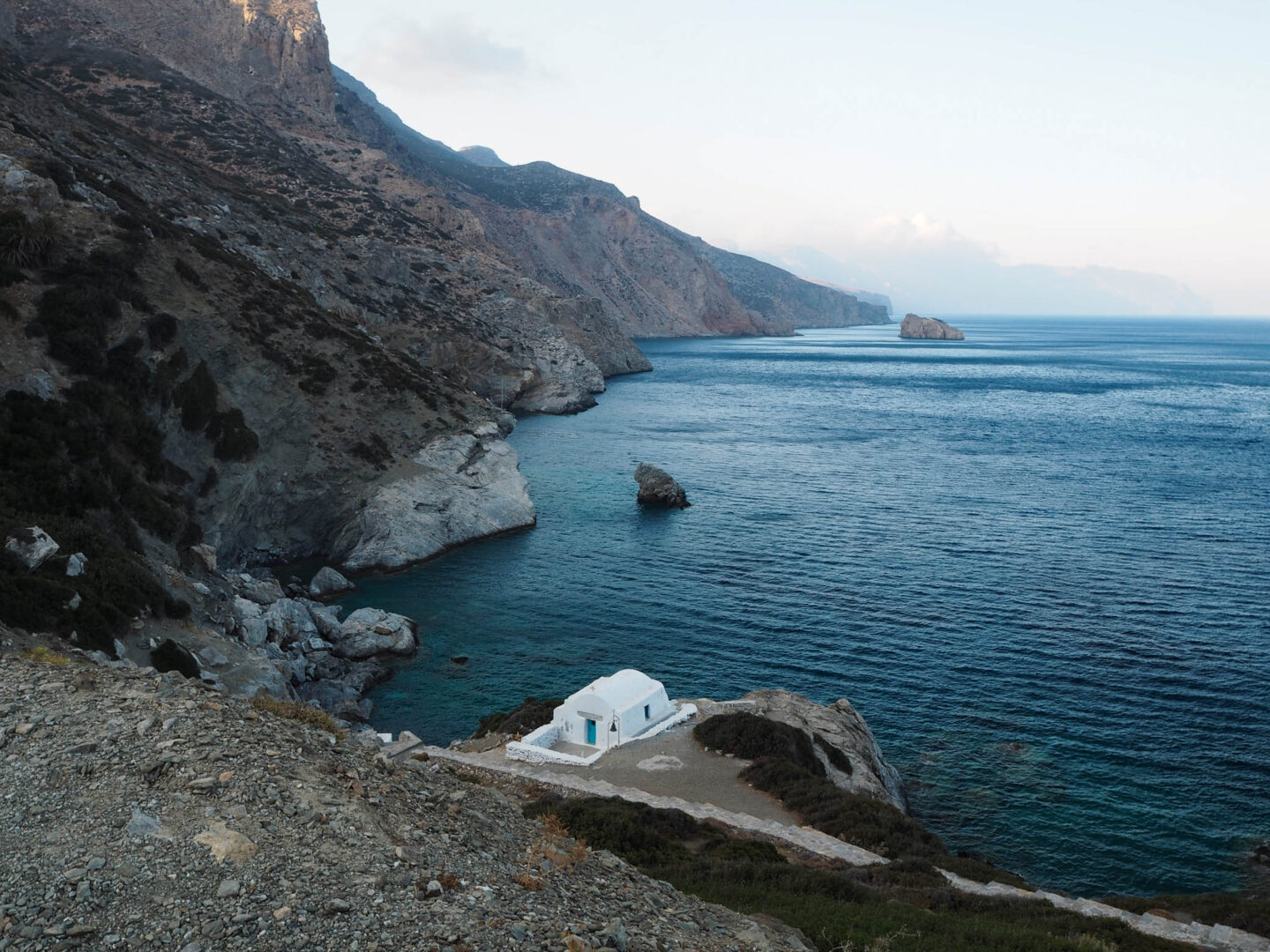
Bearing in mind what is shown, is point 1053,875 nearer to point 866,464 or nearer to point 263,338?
point 263,338

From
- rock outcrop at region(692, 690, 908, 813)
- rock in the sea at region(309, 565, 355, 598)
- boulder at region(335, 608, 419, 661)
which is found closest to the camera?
rock outcrop at region(692, 690, 908, 813)

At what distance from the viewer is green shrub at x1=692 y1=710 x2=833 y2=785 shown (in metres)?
27.6

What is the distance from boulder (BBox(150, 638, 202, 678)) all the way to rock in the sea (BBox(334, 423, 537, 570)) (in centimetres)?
2445

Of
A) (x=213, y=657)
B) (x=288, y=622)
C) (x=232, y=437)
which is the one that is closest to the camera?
(x=213, y=657)

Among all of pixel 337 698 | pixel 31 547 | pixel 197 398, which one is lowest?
pixel 337 698

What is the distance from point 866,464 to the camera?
80375mm

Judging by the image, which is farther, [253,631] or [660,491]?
[660,491]

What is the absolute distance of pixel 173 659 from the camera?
25.9 meters

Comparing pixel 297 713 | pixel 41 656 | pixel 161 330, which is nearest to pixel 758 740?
pixel 297 713

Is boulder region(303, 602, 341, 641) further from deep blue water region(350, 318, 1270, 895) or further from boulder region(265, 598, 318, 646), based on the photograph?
deep blue water region(350, 318, 1270, 895)

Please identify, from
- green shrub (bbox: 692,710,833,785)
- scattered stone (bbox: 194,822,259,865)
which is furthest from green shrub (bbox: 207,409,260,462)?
scattered stone (bbox: 194,822,259,865)

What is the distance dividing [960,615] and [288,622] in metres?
31.4

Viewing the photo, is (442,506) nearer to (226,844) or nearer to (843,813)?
(843,813)

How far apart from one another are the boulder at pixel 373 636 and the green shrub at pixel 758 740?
16.5 metres
